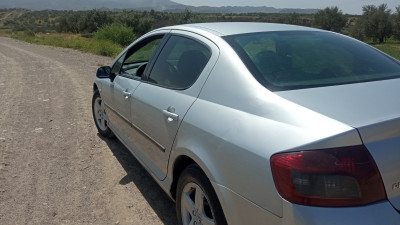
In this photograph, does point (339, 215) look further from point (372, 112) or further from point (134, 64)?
point (134, 64)

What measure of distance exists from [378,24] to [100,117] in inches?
2417

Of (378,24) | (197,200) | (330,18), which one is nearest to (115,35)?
(197,200)

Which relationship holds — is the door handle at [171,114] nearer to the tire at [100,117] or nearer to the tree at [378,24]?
the tire at [100,117]

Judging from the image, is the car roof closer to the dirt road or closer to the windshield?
the windshield

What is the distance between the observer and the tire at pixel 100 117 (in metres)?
5.19

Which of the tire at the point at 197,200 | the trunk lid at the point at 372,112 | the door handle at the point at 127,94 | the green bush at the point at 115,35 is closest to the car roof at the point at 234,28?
the door handle at the point at 127,94

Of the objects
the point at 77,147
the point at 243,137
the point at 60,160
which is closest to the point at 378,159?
the point at 243,137

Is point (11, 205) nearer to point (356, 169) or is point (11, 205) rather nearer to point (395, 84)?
point (356, 169)

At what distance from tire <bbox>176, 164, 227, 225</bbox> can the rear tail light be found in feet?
2.11

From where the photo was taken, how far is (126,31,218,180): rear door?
277 cm

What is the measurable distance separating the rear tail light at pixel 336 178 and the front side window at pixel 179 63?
50.0 inches

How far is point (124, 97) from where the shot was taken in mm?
3895

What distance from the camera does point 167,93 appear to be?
303 centimetres

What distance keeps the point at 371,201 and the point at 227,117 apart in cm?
88
